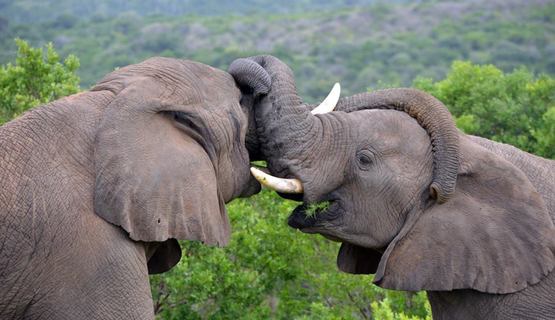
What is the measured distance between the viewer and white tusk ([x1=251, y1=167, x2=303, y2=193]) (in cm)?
620

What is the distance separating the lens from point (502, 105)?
16.1m

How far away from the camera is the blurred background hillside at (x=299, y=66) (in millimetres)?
10586

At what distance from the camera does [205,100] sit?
6.14 metres

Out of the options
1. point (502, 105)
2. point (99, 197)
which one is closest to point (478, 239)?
point (99, 197)

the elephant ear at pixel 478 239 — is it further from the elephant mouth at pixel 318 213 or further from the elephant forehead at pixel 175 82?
the elephant forehead at pixel 175 82

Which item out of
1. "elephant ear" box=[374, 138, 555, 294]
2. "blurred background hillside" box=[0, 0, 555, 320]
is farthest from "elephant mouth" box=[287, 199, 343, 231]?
"blurred background hillside" box=[0, 0, 555, 320]

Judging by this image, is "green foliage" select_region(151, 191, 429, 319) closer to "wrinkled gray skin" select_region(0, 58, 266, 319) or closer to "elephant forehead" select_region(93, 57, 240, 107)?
"elephant forehead" select_region(93, 57, 240, 107)

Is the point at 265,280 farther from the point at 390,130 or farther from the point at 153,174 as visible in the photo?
the point at 153,174

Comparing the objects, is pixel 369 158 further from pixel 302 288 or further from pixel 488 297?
pixel 302 288

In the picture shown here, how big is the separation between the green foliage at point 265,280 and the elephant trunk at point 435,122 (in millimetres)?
3581

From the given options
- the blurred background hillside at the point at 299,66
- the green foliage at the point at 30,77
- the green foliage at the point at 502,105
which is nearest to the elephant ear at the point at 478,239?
the blurred background hillside at the point at 299,66

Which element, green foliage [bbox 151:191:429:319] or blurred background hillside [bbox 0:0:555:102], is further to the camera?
blurred background hillside [bbox 0:0:555:102]

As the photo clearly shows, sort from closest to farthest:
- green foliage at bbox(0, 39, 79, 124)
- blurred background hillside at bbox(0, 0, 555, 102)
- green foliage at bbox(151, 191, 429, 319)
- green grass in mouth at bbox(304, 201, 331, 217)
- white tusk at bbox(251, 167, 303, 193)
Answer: white tusk at bbox(251, 167, 303, 193), green grass in mouth at bbox(304, 201, 331, 217), green foliage at bbox(151, 191, 429, 319), green foliage at bbox(0, 39, 79, 124), blurred background hillside at bbox(0, 0, 555, 102)

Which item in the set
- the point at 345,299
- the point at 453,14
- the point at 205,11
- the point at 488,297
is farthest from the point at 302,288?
the point at 205,11
